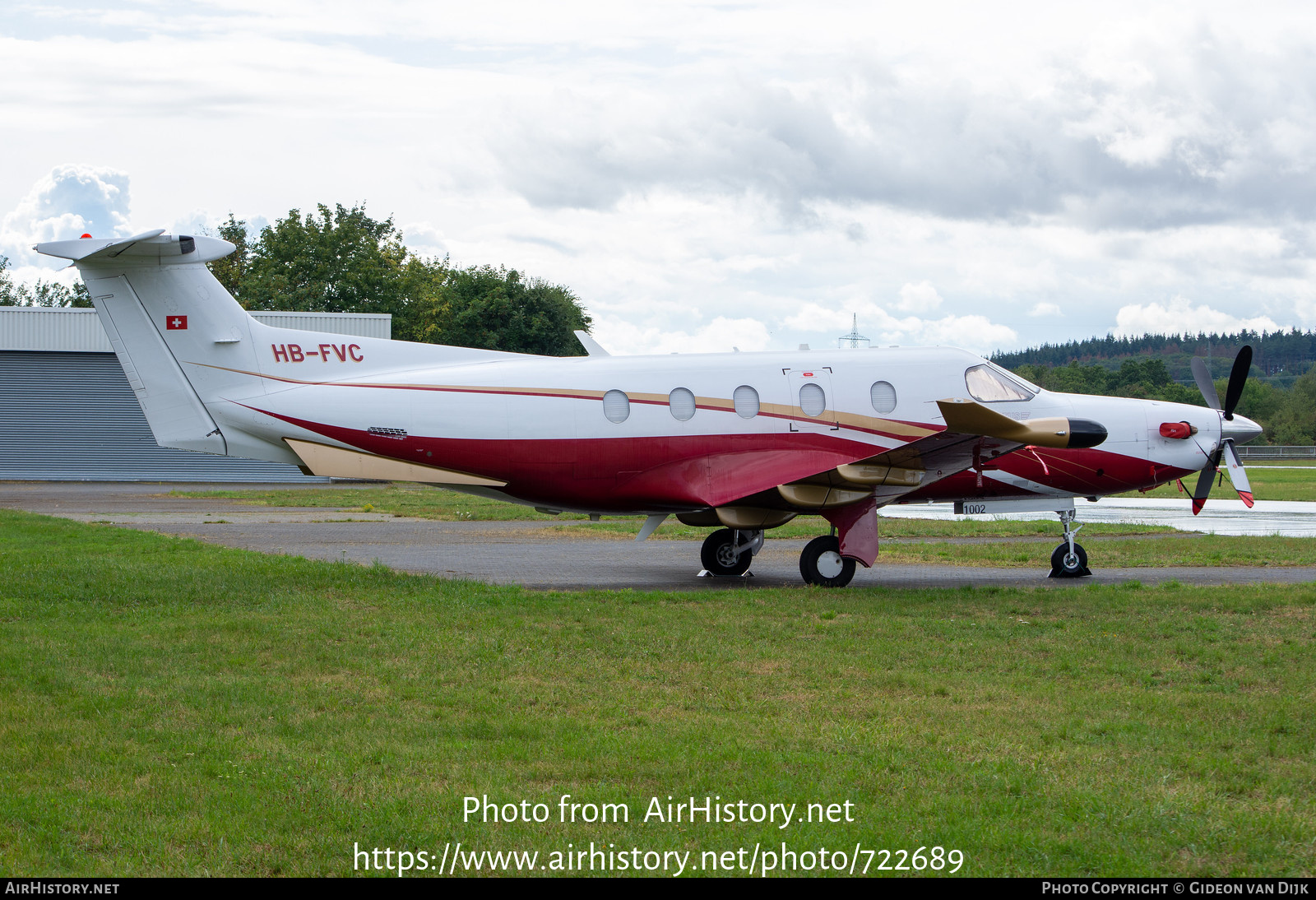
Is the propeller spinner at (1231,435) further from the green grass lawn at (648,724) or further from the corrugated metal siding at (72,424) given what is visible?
the corrugated metal siding at (72,424)

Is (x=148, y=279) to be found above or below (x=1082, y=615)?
above

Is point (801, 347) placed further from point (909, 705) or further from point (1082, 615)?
point (909, 705)

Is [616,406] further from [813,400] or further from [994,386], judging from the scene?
[994,386]

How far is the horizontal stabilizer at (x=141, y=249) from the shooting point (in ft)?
→ 45.3

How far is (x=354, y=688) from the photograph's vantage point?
353 inches

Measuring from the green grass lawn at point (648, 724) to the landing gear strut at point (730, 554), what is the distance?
3502mm

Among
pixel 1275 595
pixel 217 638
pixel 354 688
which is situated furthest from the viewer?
pixel 1275 595

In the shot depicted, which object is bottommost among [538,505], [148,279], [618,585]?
[618,585]

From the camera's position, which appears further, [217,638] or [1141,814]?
[217,638]

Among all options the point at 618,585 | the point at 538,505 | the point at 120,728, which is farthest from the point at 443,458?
the point at 120,728

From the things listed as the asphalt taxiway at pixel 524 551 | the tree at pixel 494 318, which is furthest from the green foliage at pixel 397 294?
the asphalt taxiway at pixel 524 551

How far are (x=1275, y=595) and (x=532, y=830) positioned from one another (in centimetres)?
1158

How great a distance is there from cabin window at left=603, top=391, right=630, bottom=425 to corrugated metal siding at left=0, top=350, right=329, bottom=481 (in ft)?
102

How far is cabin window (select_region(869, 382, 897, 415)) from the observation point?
52.6ft
